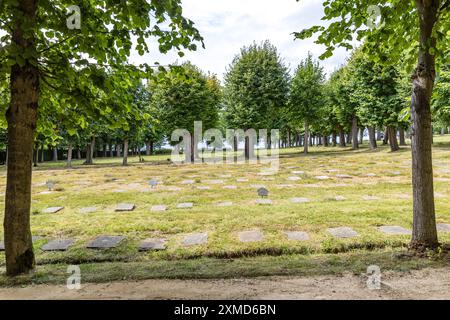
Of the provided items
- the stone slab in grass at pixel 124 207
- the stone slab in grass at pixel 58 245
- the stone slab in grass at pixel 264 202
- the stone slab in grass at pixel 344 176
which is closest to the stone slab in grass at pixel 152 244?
the stone slab in grass at pixel 58 245

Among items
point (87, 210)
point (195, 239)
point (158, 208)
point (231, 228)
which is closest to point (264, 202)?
point (231, 228)

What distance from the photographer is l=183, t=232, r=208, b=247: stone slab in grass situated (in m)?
6.39

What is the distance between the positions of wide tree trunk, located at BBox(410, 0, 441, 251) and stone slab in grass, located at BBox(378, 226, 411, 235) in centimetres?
101

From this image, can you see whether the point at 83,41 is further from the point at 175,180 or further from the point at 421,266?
the point at 175,180

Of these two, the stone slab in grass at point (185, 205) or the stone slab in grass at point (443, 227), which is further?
the stone slab in grass at point (185, 205)

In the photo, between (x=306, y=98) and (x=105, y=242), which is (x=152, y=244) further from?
(x=306, y=98)

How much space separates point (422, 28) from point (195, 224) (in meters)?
6.43

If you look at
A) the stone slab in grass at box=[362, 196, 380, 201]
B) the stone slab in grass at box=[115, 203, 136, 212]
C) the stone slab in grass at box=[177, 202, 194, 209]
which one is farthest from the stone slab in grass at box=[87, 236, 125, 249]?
the stone slab in grass at box=[362, 196, 380, 201]

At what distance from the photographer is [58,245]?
6.52 meters

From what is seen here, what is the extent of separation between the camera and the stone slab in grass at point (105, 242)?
251 inches

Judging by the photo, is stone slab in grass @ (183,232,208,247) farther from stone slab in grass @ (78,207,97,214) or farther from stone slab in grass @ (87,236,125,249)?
stone slab in grass @ (78,207,97,214)

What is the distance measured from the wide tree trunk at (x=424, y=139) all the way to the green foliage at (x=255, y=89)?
28696mm

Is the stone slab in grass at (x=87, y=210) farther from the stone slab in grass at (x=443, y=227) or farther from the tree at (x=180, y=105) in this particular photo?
the tree at (x=180, y=105)

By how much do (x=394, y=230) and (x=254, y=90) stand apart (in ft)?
99.0
